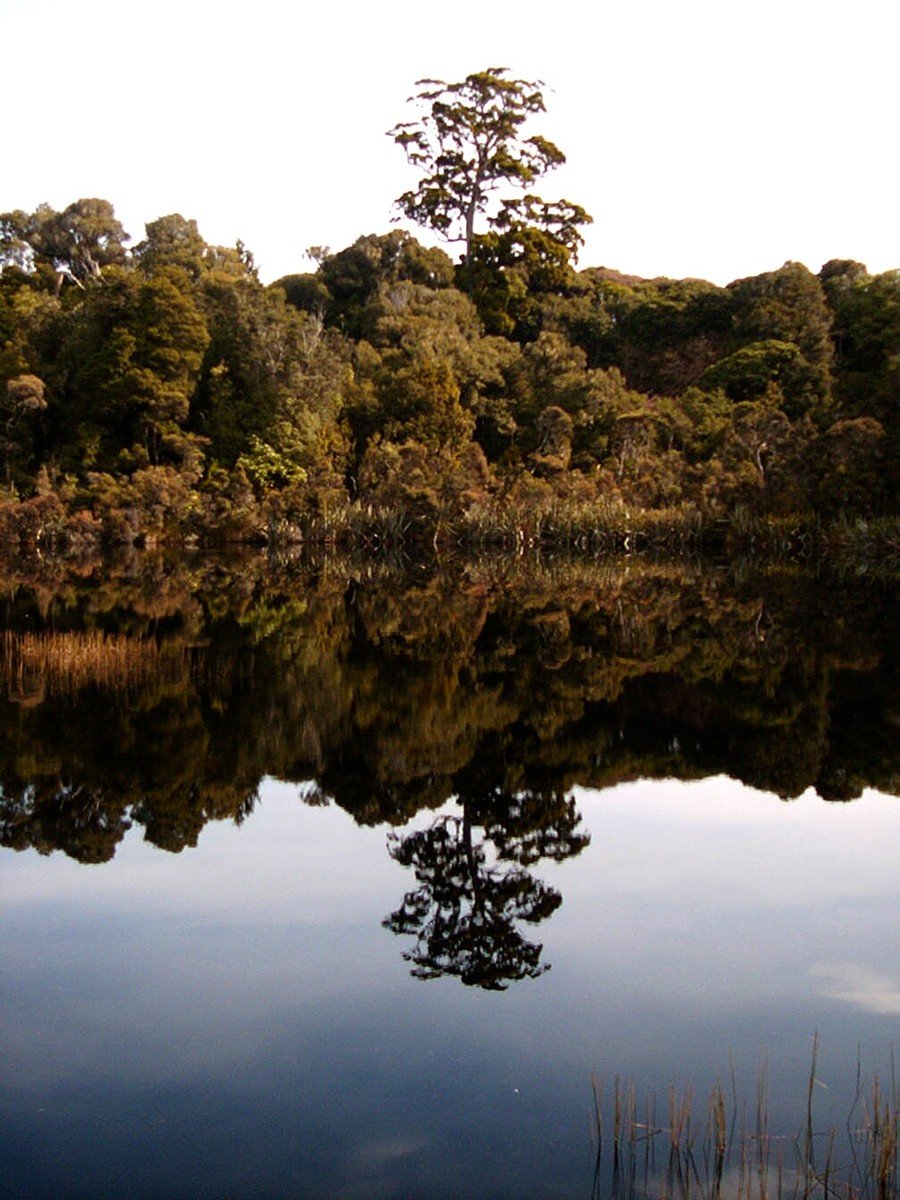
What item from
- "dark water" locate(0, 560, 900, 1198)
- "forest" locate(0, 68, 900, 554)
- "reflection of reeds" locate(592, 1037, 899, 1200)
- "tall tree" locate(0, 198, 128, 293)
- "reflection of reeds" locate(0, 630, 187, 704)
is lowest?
"reflection of reeds" locate(592, 1037, 899, 1200)

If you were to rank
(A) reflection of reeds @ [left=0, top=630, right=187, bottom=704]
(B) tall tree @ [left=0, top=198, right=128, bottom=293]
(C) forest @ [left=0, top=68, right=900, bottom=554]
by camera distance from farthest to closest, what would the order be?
(B) tall tree @ [left=0, top=198, right=128, bottom=293]
(C) forest @ [left=0, top=68, right=900, bottom=554]
(A) reflection of reeds @ [left=0, top=630, right=187, bottom=704]

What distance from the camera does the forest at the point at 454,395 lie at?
34594 mm

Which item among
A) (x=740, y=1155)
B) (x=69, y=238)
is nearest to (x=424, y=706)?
(x=740, y=1155)

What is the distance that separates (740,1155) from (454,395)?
124 feet

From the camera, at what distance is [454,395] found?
134ft

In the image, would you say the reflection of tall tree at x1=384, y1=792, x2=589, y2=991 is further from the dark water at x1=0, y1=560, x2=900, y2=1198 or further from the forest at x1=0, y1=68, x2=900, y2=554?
the forest at x1=0, y1=68, x2=900, y2=554

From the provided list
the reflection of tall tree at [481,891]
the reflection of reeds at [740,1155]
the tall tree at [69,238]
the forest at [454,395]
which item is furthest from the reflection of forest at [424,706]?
the tall tree at [69,238]

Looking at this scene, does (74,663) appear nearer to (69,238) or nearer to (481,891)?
(481,891)

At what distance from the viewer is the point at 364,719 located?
10500 mm

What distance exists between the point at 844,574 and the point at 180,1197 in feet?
77.5

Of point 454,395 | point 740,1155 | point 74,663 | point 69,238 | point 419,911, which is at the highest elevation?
point 69,238

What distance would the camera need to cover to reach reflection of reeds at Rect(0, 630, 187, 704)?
1182 cm

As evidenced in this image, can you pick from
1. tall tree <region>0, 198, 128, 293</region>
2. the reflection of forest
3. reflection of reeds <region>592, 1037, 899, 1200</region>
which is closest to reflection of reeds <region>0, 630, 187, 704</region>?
the reflection of forest

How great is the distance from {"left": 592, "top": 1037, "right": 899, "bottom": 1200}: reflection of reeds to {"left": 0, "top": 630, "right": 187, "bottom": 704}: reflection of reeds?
8.41m
